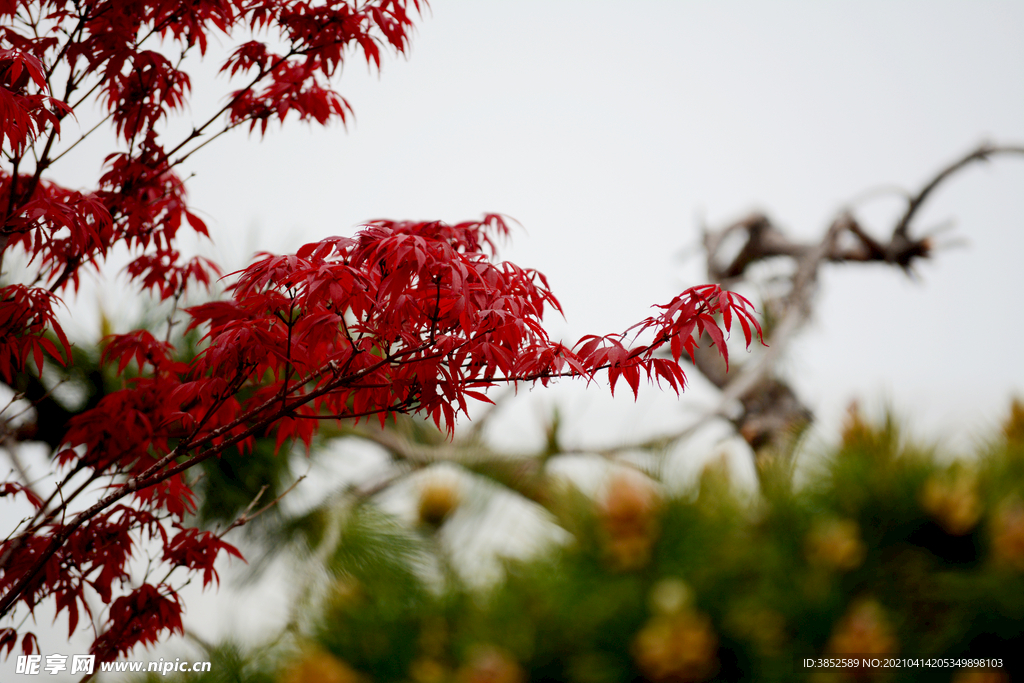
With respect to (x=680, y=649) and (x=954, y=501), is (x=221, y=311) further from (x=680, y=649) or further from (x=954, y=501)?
(x=954, y=501)

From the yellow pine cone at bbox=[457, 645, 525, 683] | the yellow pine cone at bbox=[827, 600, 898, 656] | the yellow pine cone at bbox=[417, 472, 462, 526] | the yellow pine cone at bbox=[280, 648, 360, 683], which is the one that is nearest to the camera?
the yellow pine cone at bbox=[827, 600, 898, 656]

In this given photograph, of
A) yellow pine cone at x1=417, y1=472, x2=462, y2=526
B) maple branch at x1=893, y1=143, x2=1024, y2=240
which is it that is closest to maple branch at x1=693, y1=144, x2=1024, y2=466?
maple branch at x1=893, y1=143, x2=1024, y2=240

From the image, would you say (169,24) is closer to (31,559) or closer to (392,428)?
(31,559)

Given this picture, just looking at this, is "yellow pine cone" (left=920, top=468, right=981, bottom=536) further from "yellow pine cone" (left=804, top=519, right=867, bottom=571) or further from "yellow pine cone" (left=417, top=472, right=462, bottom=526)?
"yellow pine cone" (left=417, top=472, right=462, bottom=526)

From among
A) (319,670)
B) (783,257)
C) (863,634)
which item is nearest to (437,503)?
(319,670)

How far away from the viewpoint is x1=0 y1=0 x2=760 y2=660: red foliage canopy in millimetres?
775

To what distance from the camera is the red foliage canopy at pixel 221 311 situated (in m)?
0.78

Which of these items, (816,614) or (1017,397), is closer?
(816,614)

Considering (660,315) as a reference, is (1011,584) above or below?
below

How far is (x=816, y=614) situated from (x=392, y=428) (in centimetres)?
163

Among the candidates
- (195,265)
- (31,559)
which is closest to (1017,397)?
(195,265)

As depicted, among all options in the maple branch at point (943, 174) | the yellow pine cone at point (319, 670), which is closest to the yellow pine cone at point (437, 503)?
the yellow pine cone at point (319, 670)

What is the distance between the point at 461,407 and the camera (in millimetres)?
806

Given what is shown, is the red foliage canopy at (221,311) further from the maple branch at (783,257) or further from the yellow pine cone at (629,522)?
the maple branch at (783,257)
